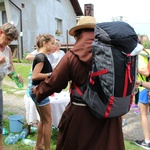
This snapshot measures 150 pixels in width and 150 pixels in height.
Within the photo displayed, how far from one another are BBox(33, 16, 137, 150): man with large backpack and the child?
0.64m

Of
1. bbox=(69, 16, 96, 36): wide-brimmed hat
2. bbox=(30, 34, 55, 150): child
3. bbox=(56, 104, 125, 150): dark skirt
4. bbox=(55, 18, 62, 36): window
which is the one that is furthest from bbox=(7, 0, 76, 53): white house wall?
bbox=(56, 104, 125, 150): dark skirt

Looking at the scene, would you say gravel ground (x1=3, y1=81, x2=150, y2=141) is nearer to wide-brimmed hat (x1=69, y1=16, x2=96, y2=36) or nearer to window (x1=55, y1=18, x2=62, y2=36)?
wide-brimmed hat (x1=69, y1=16, x2=96, y2=36)

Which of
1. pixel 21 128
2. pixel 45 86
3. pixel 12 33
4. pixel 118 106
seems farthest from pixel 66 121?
pixel 21 128

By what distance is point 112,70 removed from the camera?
1.74 m

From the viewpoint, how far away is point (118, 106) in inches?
72.6

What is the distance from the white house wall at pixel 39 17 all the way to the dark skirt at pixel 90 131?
15.2 m

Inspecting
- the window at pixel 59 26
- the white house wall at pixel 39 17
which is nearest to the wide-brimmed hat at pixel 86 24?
the white house wall at pixel 39 17

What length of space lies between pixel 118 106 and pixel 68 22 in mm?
20504

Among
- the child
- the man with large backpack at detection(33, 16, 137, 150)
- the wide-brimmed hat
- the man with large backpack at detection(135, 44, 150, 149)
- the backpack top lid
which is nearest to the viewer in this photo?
the backpack top lid

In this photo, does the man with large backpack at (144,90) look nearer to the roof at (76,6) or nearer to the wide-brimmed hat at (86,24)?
the wide-brimmed hat at (86,24)

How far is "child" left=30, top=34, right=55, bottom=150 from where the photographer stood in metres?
2.74

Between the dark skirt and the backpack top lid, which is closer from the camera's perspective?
the backpack top lid

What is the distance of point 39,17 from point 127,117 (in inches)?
561

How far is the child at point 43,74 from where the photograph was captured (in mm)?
2742
